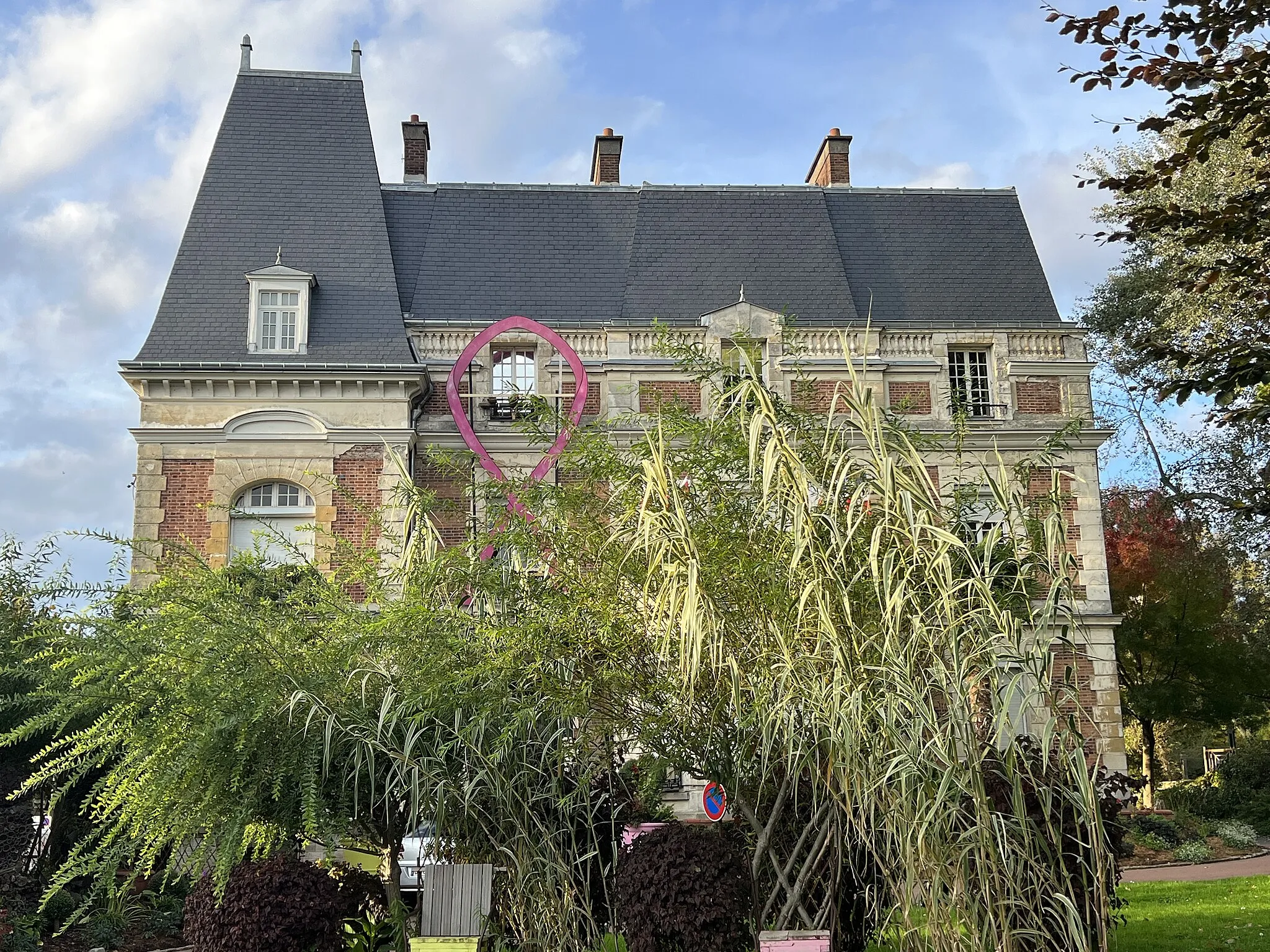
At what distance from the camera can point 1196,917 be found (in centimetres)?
1095

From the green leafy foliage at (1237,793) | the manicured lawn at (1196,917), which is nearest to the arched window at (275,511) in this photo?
the manicured lawn at (1196,917)

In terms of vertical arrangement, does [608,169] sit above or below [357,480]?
above

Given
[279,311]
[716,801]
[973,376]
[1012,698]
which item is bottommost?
[716,801]

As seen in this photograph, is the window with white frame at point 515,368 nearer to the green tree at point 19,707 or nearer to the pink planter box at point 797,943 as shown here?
the green tree at point 19,707

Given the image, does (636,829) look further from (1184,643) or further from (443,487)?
(1184,643)

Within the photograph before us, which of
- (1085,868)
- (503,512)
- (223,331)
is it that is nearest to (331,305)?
(223,331)

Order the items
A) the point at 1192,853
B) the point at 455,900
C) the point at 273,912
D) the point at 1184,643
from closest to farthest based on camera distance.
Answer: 1. the point at 455,900
2. the point at 273,912
3. the point at 1192,853
4. the point at 1184,643

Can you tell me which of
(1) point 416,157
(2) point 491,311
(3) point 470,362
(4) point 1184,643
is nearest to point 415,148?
(1) point 416,157

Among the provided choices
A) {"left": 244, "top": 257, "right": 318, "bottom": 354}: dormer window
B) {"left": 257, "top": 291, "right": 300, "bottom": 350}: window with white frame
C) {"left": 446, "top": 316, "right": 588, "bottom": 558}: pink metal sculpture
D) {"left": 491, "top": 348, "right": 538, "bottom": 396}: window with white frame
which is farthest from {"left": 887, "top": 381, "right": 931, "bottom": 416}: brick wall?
{"left": 257, "top": 291, "right": 300, "bottom": 350}: window with white frame

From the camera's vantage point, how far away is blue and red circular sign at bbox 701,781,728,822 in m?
8.66

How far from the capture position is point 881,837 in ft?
25.7

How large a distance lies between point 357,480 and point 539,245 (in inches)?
248

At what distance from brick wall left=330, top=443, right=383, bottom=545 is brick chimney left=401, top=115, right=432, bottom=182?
7.74 m

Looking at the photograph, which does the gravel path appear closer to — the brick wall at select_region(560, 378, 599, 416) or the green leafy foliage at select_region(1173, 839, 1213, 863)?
the green leafy foliage at select_region(1173, 839, 1213, 863)
